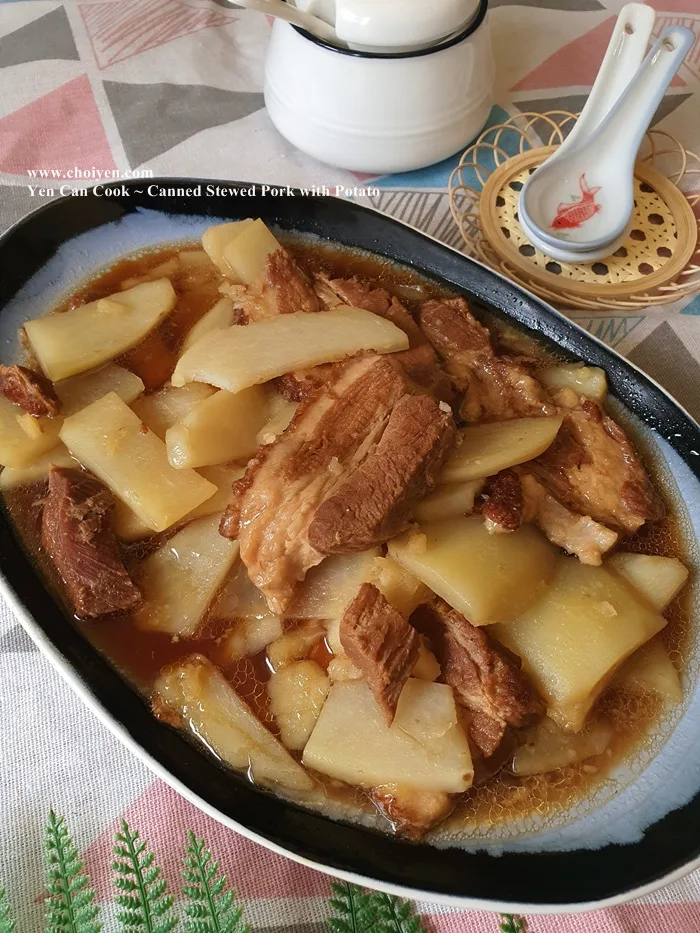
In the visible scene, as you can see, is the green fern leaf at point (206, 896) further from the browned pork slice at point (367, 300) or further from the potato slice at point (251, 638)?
the browned pork slice at point (367, 300)

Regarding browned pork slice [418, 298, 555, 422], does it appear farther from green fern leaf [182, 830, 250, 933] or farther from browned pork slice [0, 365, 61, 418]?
green fern leaf [182, 830, 250, 933]

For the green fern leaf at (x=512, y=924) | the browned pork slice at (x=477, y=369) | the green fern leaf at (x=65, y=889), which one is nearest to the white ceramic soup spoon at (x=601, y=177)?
the browned pork slice at (x=477, y=369)

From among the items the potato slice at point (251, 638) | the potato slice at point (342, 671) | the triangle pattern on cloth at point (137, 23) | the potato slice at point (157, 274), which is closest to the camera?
the potato slice at point (342, 671)

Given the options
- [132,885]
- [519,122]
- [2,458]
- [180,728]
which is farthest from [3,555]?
[519,122]

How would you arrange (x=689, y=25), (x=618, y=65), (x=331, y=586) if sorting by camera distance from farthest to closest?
(x=689, y=25) < (x=618, y=65) < (x=331, y=586)

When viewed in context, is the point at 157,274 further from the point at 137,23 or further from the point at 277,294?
the point at 137,23

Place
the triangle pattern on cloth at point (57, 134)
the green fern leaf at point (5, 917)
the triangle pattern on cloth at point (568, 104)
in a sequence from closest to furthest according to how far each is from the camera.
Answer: the green fern leaf at point (5, 917), the triangle pattern on cloth at point (57, 134), the triangle pattern on cloth at point (568, 104)

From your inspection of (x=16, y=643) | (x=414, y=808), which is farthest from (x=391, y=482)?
(x=16, y=643)
